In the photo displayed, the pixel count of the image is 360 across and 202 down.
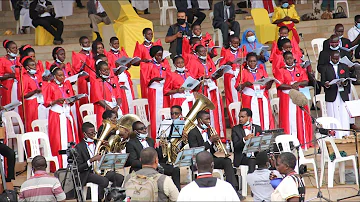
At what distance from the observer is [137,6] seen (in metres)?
23.2

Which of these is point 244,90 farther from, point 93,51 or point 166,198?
point 166,198

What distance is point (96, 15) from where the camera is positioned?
21.6m

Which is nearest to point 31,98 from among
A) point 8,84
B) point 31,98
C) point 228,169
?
point 31,98

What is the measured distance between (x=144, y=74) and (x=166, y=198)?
6420 millimetres

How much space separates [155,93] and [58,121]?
2.15 metres

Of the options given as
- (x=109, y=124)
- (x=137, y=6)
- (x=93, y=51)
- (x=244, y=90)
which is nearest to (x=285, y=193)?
(x=109, y=124)

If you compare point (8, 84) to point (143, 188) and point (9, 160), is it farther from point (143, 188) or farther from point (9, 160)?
point (143, 188)

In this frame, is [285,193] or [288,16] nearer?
[285,193]

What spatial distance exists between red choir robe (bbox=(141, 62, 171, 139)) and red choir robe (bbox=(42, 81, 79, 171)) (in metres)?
1.71

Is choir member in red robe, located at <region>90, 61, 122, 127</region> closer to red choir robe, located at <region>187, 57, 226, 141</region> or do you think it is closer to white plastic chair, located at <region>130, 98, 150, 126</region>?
white plastic chair, located at <region>130, 98, 150, 126</region>

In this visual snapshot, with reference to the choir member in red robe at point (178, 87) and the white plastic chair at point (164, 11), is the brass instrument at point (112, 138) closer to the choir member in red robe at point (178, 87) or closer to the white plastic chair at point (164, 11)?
the choir member in red robe at point (178, 87)

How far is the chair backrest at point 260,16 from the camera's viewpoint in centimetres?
2148

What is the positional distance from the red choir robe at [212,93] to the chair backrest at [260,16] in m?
3.97

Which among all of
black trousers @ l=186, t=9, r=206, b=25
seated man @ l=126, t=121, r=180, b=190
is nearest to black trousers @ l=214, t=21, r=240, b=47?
black trousers @ l=186, t=9, r=206, b=25
